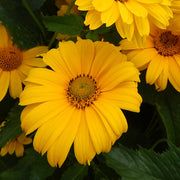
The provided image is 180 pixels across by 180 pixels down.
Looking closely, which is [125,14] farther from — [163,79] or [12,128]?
[12,128]

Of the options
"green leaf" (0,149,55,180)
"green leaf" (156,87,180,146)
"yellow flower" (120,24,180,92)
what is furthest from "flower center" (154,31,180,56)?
"green leaf" (0,149,55,180)

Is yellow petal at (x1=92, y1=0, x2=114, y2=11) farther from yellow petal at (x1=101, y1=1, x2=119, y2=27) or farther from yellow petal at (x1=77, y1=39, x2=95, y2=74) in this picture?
yellow petal at (x1=77, y1=39, x2=95, y2=74)

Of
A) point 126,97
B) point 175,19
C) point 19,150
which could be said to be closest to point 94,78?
point 126,97

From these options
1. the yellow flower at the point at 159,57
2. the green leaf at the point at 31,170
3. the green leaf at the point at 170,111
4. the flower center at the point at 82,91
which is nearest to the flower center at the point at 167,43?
the yellow flower at the point at 159,57

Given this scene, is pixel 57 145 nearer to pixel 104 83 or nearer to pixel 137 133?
pixel 104 83

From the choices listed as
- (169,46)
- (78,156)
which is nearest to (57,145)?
(78,156)

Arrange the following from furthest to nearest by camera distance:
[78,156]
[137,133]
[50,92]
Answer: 1. [137,133]
2. [50,92]
3. [78,156]

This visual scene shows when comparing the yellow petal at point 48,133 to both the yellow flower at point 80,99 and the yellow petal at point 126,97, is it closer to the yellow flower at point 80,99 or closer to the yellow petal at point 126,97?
the yellow flower at point 80,99
